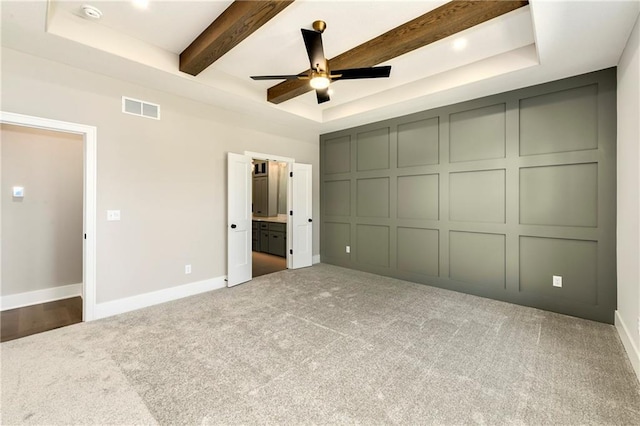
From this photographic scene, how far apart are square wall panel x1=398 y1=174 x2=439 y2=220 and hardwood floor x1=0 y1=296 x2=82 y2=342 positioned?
4.65 meters

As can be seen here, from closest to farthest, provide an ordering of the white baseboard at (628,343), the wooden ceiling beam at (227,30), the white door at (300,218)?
1. the white baseboard at (628,343)
2. the wooden ceiling beam at (227,30)
3. the white door at (300,218)

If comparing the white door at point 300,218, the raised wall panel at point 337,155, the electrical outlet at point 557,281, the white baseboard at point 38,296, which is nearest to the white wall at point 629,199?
the electrical outlet at point 557,281

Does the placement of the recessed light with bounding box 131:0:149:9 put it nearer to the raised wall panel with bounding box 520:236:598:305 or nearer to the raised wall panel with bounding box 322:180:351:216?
the raised wall panel with bounding box 322:180:351:216

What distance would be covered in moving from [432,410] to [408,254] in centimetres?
313

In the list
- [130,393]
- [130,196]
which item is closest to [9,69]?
[130,196]

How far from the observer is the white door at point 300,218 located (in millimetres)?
5559

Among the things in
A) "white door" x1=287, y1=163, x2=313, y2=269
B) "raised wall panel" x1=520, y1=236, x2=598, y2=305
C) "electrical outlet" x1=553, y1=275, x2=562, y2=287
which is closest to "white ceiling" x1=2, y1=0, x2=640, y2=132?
"white door" x1=287, y1=163, x2=313, y2=269

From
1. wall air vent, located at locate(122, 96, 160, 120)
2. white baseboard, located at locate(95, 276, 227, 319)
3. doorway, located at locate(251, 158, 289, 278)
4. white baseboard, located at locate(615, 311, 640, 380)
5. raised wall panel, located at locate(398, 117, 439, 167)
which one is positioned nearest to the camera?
white baseboard, located at locate(615, 311, 640, 380)

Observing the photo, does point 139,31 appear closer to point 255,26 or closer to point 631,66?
point 255,26

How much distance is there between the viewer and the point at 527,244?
363cm

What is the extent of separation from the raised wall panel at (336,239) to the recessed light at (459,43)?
341cm

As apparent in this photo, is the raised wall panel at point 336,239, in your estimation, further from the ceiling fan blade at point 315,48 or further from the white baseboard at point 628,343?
the white baseboard at point 628,343

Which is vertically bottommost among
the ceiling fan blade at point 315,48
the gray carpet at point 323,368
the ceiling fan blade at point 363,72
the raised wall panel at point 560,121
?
the gray carpet at point 323,368

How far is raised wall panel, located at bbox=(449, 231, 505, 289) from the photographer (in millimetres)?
3859
